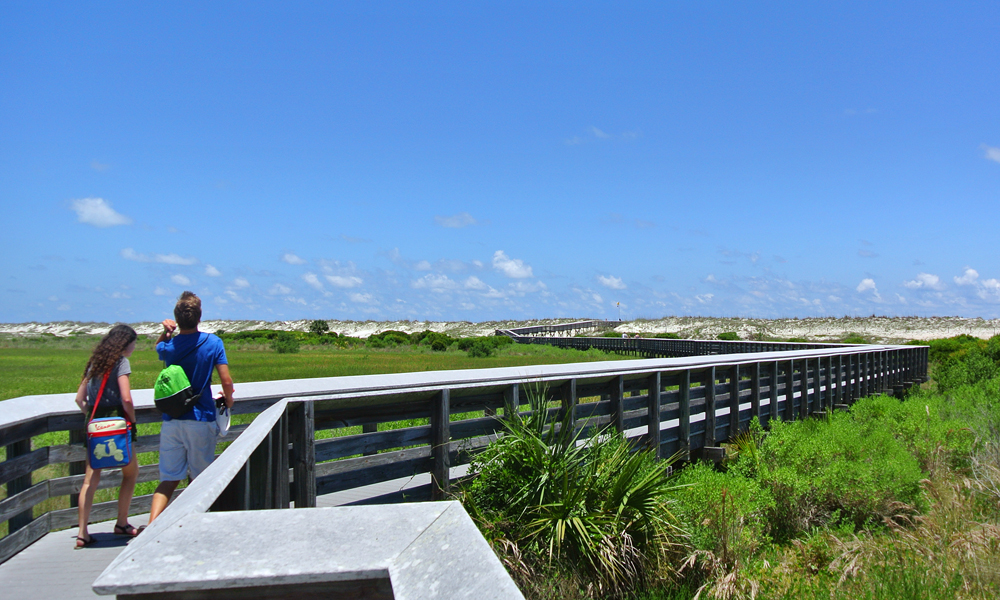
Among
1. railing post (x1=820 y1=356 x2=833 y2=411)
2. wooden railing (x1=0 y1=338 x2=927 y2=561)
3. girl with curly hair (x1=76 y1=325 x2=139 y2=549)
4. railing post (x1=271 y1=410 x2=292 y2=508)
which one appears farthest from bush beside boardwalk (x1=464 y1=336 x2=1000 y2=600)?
railing post (x1=820 y1=356 x2=833 y2=411)

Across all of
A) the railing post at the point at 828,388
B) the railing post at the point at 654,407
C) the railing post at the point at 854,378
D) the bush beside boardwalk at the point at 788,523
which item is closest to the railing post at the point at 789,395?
the bush beside boardwalk at the point at 788,523

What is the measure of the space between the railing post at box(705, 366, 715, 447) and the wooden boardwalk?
5.81 m

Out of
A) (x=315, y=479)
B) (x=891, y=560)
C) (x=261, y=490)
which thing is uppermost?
(x=261, y=490)

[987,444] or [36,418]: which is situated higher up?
[36,418]

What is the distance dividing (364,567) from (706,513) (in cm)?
646

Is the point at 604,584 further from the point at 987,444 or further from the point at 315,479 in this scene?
the point at 987,444

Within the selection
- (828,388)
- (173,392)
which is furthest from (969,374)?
(173,392)

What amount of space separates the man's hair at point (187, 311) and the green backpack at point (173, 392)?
0.41 meters

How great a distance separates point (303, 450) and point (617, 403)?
4.27 metres

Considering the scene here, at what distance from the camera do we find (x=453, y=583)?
1.76 m

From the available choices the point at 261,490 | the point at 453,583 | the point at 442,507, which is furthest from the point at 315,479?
the point at 453,583

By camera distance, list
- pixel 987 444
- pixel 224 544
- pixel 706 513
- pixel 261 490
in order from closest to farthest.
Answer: pixel 224 544 → pixel 261 490 → pixel 706 513 → pixel 987 444

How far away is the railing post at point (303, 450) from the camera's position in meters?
5.44

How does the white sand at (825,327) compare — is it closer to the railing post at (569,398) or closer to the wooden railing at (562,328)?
the wooden railing at (562,328)
